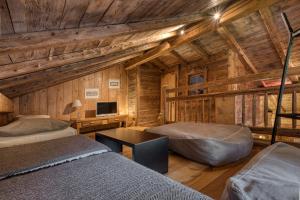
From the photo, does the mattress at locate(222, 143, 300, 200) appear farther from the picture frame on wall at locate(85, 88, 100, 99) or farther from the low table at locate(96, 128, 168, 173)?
the picture frame on wall at locate(85, 88, 100, 99)

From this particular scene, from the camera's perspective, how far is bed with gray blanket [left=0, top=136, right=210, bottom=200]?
85cm

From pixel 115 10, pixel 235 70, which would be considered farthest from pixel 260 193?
pixel 235 70

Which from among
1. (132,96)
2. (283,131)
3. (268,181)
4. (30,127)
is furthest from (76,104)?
(268,181)

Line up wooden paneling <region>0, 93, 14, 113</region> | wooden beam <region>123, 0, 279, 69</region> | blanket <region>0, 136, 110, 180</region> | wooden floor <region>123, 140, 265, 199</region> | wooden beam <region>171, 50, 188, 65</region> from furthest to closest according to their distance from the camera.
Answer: wooden beam <region>171, 50, 188, 65</region>, wooden paneling <region>0, 93, 14, 113</region>, wooden beam <region>123, 0, 279, 69</region>, wooden floor <region>123, 140, 265, 199</region>, blanket <region>0, 136, 110, 180</region>

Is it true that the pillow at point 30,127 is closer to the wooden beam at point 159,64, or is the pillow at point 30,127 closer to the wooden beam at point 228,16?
the wooden beam at point 228,16

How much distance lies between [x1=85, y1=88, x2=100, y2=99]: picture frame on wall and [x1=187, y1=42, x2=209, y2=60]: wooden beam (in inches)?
146

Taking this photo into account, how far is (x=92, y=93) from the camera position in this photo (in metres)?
6.06

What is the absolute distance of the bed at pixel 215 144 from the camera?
229 cm

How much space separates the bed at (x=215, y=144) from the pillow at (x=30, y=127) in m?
2.15

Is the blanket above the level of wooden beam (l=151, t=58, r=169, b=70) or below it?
below

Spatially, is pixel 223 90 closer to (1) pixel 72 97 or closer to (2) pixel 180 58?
(2) pixel 180 58

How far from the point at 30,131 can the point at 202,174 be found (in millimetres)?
2831

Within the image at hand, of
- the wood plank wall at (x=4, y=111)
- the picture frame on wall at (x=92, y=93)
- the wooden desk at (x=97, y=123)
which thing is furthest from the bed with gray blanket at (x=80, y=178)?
the picture frame on wall at (x=92, y=93)

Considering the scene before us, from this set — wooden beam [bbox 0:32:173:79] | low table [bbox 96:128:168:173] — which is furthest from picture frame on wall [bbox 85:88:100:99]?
low table [bbox 96:128:168:173]
